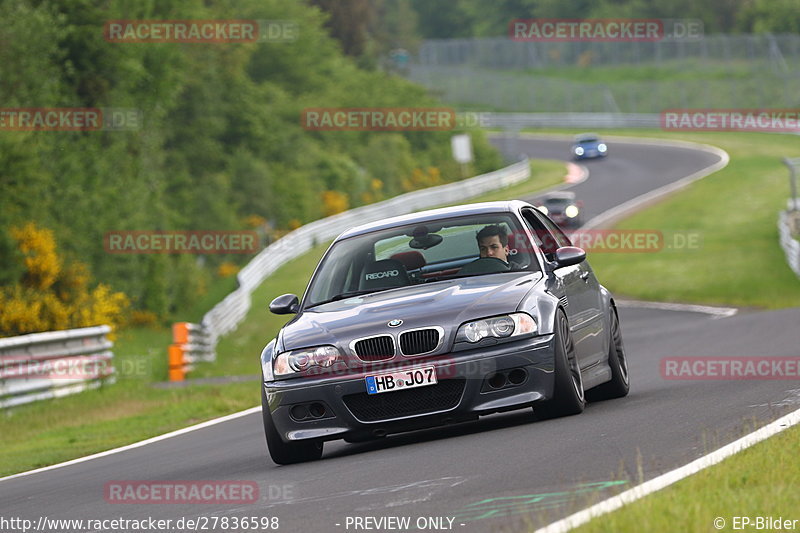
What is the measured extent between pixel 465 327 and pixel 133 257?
3386 cm

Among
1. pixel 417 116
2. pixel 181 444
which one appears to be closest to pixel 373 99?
pixel 417 116

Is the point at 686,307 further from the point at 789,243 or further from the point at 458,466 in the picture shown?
the point at 458,466

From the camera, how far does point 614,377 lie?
11375mm

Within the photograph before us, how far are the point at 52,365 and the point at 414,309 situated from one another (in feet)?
37.1

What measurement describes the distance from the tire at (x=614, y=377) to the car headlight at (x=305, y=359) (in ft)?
9.21

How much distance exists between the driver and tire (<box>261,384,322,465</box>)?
1.85m

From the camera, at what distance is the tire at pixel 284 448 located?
379 inches

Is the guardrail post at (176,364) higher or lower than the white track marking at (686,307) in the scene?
higher

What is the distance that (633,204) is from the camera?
5984 cm

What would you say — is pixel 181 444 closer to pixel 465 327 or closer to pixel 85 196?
pixel 465 327

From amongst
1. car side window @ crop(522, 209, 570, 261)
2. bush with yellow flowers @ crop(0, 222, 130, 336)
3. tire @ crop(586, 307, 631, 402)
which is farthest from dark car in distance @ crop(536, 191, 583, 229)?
car side window @ crop(522, 209, 570, 261)
